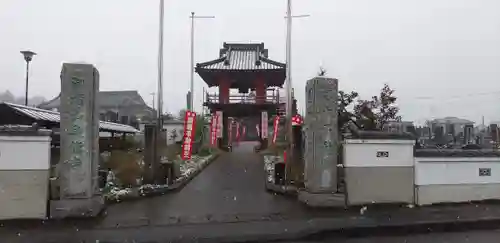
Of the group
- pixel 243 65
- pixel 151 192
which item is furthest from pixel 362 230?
pixel 243 65

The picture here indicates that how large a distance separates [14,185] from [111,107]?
182 feet

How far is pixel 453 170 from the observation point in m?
9.67

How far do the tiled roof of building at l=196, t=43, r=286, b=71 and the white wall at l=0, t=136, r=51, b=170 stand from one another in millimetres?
20410

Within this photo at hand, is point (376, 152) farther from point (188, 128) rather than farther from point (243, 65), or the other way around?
point (243, 65)

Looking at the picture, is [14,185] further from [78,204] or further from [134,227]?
[134,227]

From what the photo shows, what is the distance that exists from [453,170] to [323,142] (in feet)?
10.8

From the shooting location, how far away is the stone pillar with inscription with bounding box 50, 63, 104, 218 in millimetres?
8156

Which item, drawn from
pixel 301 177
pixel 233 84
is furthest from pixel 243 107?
pixel 301 177

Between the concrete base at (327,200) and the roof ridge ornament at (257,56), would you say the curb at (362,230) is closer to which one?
the concrete base at (327,200)

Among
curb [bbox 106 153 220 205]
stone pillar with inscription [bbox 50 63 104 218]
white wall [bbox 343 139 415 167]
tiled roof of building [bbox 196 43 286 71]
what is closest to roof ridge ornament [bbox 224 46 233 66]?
tiled roof of building [bbox 196 43 286 71]

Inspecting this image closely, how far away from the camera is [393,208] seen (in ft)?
29.6

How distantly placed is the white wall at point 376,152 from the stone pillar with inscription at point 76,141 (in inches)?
220

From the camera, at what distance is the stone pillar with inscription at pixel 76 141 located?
321 inches

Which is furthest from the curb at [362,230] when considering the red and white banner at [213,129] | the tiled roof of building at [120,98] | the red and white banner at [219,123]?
the tiled roof of building at [120,98]
